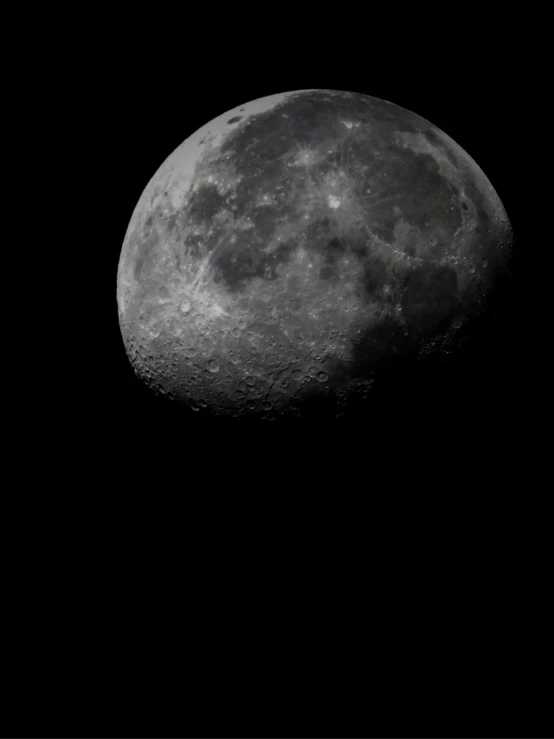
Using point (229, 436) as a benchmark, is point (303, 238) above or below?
above

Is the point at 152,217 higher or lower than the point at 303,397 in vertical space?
higher

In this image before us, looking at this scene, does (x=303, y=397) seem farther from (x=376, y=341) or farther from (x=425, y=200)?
(x=425, y=200)

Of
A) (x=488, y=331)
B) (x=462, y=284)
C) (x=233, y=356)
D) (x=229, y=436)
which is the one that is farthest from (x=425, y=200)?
(x=229, y=436)

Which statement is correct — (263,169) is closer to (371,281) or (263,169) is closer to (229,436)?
(371,281)

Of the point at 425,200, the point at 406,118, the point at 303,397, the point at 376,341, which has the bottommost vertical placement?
the point at 303,397

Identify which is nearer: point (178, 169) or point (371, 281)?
point (371, 281)

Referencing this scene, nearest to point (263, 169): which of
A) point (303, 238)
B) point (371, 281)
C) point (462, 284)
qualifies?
point (303, 238)
